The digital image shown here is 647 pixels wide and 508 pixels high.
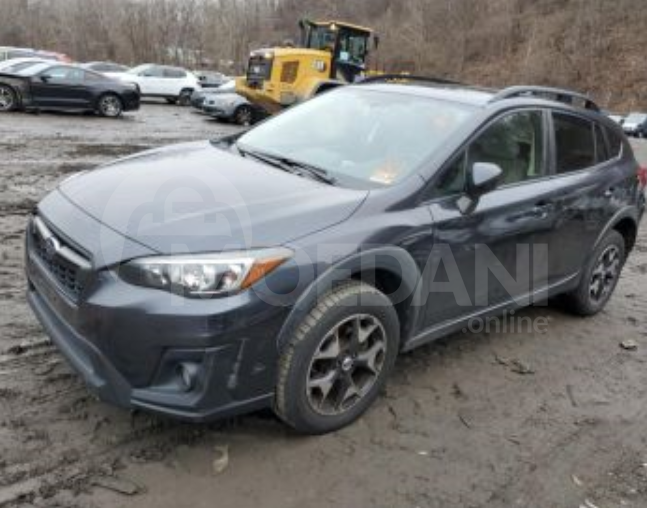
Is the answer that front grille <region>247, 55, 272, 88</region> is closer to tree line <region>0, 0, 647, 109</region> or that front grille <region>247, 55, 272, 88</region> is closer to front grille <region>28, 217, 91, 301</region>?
front grille <region>28, 217, 91, 301</region>

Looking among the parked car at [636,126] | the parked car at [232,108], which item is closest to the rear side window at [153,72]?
the parked car at [232,108]

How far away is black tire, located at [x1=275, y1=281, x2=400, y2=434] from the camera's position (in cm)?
335

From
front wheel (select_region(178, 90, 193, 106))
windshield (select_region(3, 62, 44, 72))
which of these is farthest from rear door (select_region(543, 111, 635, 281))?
front wheel (select_region(178, 90, 193, 106))

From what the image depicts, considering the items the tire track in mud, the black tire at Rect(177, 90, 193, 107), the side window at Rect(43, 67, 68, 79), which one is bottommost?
the black tire at Rect(177, 90, 193, 107)

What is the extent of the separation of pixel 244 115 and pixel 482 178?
62.8 feet

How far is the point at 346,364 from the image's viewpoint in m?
3.63

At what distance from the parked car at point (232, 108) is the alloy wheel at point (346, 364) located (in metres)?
18.8

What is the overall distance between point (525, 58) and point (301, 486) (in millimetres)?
53811

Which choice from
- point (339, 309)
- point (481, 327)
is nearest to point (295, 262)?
point (339, 309)

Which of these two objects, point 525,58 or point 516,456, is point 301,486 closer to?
point 516,456

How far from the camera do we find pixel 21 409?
360 cm

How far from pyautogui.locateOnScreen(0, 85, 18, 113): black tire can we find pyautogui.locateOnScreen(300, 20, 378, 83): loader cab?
8.49 m

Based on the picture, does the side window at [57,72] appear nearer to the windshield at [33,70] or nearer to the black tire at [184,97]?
the windshield at [33,70]

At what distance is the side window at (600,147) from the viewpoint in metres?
5.43
